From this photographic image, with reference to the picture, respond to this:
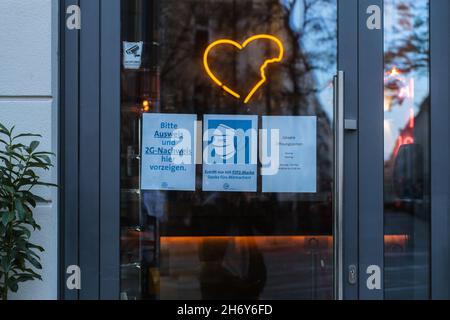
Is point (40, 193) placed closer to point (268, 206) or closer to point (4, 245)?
point (4, 245)

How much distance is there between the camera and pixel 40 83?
382 centimetres

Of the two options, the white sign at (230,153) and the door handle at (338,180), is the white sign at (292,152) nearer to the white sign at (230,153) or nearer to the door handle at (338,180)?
the white sign at (230,153)

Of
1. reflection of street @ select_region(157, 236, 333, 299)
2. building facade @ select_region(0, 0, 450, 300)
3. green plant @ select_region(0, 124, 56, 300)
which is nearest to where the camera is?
green plant @ select_region(0, 124, 56, 300)

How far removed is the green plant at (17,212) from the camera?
341 cm

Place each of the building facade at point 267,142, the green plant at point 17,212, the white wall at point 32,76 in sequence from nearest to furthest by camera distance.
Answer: the green plant at point 17,212 → the white wall at point 32,76 → the building facade at point 267,142

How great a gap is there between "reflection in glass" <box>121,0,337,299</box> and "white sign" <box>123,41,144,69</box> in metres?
0.04

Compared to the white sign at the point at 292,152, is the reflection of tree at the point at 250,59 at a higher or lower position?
higher

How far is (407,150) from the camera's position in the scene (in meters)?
4.16

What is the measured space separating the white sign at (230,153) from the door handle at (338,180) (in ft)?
1.81

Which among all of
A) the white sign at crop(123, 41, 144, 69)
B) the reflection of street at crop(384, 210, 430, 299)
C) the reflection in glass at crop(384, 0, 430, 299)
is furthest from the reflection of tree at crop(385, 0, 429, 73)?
the white sign at crop(123, 41, 144, 69)

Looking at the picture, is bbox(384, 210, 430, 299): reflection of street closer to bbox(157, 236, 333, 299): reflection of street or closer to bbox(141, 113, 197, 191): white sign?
bbox(157, 236, 333, 299): reflection of street

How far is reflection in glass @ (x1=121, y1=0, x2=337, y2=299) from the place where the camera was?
414 centimetres

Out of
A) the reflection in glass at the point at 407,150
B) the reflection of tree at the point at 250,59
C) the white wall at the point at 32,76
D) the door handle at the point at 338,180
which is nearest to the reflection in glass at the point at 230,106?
the reflection of tree at the point at 250,59

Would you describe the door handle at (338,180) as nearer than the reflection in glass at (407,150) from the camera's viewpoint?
Yes
